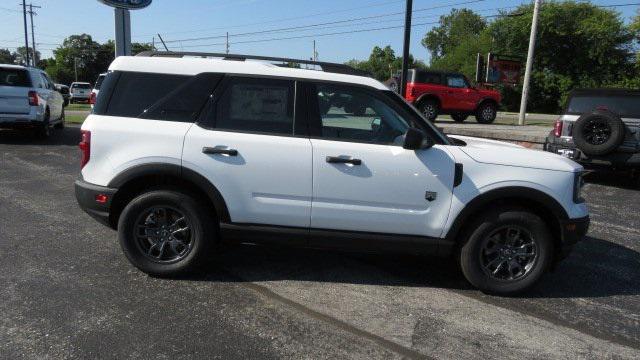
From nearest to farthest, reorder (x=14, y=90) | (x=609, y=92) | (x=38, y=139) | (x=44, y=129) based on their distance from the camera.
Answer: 1. (x=609, y=92)
2. (x=14, y=90)
3. (x=44, y=129)
4. (x=38, y=139)

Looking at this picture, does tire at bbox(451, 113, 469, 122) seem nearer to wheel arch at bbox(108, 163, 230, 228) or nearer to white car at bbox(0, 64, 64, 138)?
white car at bbox(0, 64, 64, 138)

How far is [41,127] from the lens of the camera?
40.9 ft

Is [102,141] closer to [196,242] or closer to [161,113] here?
[161,113]

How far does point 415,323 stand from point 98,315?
7.22ft

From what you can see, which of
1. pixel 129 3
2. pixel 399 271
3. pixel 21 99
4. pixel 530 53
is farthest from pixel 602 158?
pixel 129 3

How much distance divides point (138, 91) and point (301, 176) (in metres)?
1.52

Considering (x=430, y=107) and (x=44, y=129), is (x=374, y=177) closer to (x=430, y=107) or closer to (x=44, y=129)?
(x=44, y=129)

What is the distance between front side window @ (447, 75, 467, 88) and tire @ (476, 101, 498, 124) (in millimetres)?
1284

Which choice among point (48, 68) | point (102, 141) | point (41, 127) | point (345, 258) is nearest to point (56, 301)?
point (102, 141)

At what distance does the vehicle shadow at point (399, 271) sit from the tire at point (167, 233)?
230 millimetres

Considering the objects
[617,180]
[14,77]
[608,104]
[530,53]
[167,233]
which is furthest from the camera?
[530,53]

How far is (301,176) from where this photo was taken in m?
4.01

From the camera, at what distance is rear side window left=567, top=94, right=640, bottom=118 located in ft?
28.2

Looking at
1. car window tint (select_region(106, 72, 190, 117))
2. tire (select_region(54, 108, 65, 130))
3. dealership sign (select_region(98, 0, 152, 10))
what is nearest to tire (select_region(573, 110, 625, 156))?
car window tint (select_region(106, 72, 190, 117))
